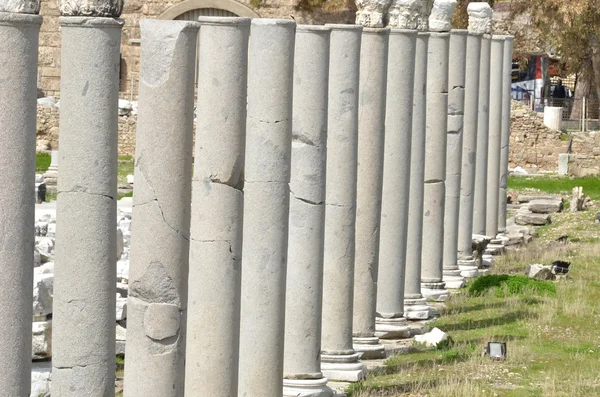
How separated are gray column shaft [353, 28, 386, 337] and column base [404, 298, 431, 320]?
6.54 ft

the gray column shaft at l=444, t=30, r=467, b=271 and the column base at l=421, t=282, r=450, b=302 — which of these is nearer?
the column base at l=421, t=282, r=450, b=302

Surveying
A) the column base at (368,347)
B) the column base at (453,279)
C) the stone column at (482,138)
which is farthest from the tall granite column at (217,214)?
the stone column at (482,138)

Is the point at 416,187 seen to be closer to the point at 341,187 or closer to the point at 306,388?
the point at 341,187

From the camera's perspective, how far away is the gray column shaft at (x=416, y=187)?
46.7 ft

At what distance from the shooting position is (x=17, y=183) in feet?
22.6

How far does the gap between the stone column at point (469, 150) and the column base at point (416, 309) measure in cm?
373

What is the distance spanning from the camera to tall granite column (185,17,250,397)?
8.48m

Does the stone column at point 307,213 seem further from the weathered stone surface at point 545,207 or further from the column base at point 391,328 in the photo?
the weathered stone surface at point 545,207

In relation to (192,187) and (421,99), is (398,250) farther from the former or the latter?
(192,187)

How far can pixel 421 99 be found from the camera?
1448cm

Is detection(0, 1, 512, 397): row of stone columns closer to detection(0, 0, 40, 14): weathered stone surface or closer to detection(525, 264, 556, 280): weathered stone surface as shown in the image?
detection(0, 0, 40, 14): weathered stone surface

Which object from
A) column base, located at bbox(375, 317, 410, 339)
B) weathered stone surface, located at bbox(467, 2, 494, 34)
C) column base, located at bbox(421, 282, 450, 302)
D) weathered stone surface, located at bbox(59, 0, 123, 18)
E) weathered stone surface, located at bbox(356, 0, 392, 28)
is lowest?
column base, located at bbox(375, 317, 410, 339)

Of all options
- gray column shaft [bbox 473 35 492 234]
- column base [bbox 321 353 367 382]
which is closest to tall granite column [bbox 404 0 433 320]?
column base [bbox 321 353 367 382]

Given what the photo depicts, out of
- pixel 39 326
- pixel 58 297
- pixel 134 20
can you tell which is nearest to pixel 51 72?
pixel 134 20
